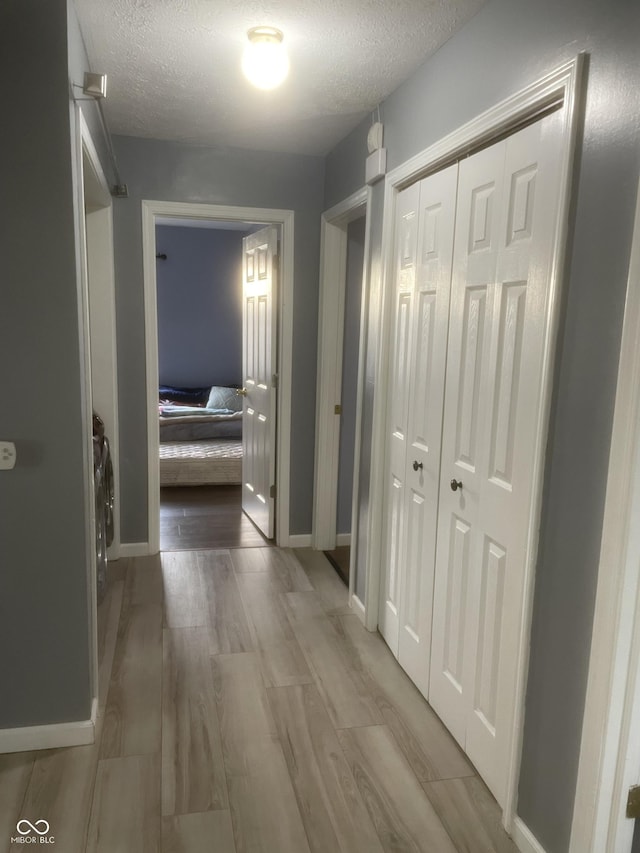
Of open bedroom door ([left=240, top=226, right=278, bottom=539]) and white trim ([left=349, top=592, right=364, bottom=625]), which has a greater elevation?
open bedroom door ([left=240, top=226, right=278, bottom=539])

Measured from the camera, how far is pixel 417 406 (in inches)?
96.8

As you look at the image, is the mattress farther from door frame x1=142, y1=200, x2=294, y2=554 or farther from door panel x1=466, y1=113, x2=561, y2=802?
door panel x1=466, y1=113, x2=561, y2=802

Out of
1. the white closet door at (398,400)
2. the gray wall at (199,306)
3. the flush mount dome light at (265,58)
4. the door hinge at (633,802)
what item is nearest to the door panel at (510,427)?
the door hinge at (633,802)

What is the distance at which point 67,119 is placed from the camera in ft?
6.08

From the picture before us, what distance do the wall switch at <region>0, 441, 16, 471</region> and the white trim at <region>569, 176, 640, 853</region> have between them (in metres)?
1.70

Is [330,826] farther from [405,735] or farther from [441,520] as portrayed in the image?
[441,520]

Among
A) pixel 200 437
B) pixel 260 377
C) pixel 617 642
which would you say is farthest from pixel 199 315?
pixel 617 642

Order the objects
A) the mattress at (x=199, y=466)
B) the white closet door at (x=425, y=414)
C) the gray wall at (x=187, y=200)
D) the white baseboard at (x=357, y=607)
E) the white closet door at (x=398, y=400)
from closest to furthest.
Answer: the white closet door at (x=425, y=414), the white closet door at (x=398, y=400), the white baseboard at (x=357, y=607), the gray wall at (x=187, y=200), the mattress at (x=199, y=466)

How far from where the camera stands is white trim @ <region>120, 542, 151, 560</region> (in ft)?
12.5

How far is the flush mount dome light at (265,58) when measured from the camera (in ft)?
7.02

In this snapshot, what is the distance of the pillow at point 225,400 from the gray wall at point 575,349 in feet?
16.7

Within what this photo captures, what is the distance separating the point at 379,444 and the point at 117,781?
161 cm

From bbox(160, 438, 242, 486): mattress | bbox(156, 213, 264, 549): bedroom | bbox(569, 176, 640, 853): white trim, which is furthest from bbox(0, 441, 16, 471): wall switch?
bbox(156, 213, 264, 549): bedroom

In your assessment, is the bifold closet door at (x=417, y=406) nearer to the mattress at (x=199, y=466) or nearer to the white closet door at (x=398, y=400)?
the white closet door at (x=398, y=400)
